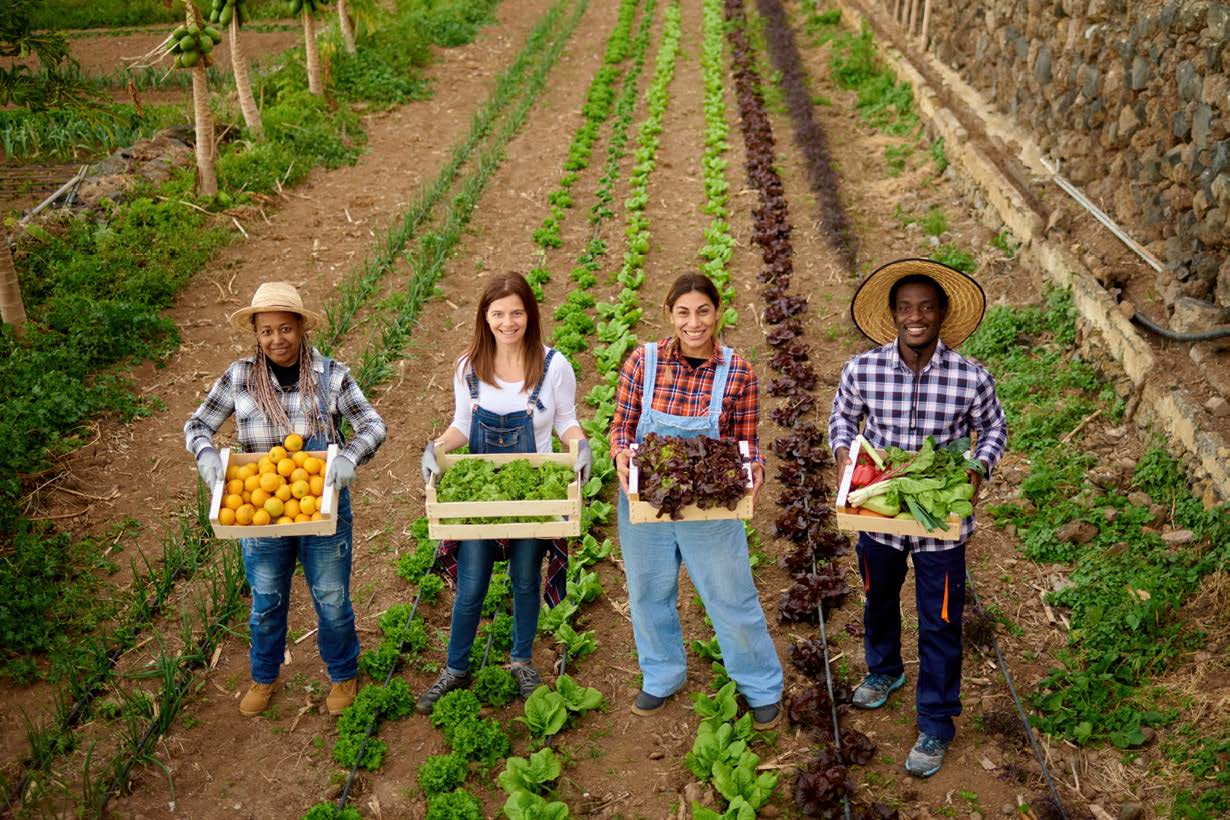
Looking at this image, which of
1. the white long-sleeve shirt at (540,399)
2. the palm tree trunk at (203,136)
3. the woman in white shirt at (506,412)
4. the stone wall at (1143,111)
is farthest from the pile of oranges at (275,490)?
the palm tree trunk at (203,136)

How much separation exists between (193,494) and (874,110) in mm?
10861

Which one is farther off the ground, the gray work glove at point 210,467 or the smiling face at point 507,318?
the smiling face at point 507,318

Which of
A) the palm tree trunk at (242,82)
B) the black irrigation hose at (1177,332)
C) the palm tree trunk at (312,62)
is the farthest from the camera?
the palm tree trunk at (312,62)

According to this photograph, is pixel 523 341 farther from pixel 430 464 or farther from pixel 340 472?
pixel 340 472

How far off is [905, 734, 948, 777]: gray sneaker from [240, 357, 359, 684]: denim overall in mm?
2795

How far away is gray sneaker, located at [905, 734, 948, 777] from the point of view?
473 cm

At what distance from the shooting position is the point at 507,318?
4.54m

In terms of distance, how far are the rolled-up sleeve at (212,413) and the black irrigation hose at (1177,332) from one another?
6.00m

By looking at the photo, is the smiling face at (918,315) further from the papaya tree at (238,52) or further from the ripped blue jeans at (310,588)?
the papaya tree at (238,52)

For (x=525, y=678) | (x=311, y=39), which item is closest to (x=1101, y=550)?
(x=525, y=678)

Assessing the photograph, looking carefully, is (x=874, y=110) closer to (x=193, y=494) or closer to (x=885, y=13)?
(x=885, y=13)

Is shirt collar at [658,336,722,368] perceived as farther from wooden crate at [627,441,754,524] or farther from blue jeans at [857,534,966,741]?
blue jeans at [857,534,966,741]

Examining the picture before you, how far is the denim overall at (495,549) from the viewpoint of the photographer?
4.79 m

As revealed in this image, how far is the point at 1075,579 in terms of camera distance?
5.92 metres
